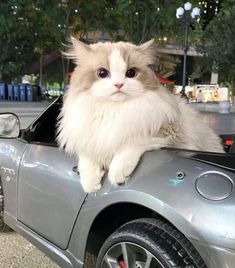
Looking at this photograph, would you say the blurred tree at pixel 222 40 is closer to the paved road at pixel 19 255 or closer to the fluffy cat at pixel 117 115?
the paved road at pixel 19 255

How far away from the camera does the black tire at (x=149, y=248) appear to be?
2.08 metres

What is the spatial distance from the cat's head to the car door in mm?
557

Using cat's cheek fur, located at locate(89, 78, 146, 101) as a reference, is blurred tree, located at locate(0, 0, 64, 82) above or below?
above

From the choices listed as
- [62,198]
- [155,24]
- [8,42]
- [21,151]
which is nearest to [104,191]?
[62,198]

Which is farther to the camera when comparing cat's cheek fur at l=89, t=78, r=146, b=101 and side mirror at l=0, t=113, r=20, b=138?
side mirror at l=0, t=113, r=20, b=138

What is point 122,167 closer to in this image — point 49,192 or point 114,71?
point 114,71

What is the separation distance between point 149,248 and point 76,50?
3.89ft

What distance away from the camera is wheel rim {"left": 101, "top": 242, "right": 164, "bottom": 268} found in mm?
2217

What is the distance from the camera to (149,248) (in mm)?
2193

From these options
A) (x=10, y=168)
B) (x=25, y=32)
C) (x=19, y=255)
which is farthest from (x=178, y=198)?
(x=25, y=32)

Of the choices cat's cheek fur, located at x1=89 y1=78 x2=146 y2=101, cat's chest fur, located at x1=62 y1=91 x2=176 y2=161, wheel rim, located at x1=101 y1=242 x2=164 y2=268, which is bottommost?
wheel rim, located at x1=101 y1=242 x2=164 y2=268

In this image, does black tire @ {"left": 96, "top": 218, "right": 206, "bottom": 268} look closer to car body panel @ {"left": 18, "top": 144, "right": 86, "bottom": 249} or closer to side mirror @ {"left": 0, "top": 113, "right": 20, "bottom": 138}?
car body panel @ {"left": 18, "top": 144, "right": 86, "bottom": 249}

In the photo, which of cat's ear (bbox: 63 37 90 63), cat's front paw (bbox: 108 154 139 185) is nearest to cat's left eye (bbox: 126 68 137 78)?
cat's ear (bbox: 63 37 90 63)

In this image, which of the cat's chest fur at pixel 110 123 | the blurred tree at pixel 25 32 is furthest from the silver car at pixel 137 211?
the blurred tree at pixel 25 32
